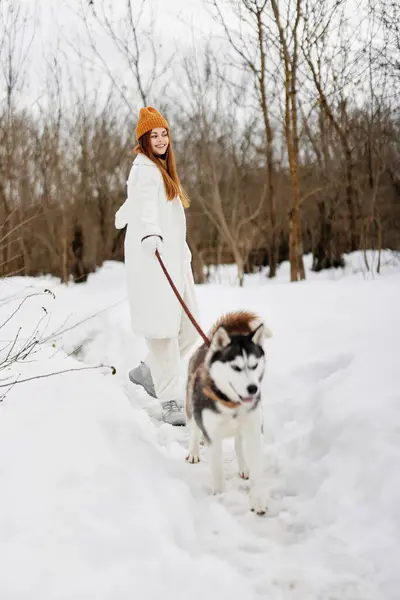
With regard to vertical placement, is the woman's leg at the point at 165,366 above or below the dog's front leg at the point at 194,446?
above

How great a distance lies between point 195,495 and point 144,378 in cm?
165

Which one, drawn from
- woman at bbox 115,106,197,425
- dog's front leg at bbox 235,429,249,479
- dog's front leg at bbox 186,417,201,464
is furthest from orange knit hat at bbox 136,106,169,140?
dog's front leg at bbox 235,429,249,479

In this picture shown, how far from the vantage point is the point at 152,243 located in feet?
10.7

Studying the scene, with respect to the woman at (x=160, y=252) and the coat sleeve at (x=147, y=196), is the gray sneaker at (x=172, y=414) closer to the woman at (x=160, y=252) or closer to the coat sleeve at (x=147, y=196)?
the woman at (x=160, y=252)

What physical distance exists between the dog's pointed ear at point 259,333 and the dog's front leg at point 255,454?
37 centimetres

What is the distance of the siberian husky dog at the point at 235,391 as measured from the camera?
2434mm

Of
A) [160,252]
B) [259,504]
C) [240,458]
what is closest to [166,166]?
[160,252]

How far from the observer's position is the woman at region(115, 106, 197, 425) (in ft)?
11.4

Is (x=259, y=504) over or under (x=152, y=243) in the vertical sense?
under

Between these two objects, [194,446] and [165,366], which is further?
[165,366]

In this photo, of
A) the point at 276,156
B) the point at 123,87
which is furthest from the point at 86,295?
the point at 276,156

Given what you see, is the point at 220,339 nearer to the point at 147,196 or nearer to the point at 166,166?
the point at 147,196

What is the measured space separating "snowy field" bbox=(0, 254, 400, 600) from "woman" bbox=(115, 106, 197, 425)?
1.36 feet

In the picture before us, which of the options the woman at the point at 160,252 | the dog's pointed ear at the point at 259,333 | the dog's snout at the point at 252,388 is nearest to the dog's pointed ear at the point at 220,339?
the dog's pointed ear at the point at 259,333
